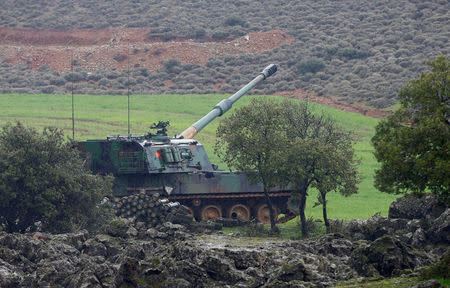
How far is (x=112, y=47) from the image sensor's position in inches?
3720

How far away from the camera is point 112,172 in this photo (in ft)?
127

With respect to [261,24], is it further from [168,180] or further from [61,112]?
[168,180]

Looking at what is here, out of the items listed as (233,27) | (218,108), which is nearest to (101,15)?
(233,27)

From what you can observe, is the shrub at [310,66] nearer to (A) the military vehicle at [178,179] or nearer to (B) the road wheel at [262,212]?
(A) the military vehicle at [178,179]

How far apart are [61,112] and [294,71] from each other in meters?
24.4

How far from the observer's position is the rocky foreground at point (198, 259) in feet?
73.3

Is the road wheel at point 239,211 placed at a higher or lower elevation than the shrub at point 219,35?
lower

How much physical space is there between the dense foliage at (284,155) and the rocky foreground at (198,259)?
5.42m

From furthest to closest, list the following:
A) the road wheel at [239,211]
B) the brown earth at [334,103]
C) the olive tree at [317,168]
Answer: the brown earth at [334,103], the road wheel at [239,211], the olive tree at [317,168]

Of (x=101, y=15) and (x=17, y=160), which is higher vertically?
(x=101, y=15)

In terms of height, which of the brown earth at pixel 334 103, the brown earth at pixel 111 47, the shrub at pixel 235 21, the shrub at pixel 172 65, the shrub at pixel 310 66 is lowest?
the brown earth at pixel 334 103

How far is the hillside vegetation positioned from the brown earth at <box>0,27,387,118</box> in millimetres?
1028

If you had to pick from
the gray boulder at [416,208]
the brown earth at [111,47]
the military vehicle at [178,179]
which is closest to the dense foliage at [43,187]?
the military vehicle at [178,179]

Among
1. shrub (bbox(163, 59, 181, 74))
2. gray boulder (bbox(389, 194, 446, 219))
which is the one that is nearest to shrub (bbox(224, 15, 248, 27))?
shrub (bbox(163, 59, 181, 74))
